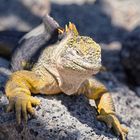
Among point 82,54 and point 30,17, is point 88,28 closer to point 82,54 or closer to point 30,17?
point 30,17

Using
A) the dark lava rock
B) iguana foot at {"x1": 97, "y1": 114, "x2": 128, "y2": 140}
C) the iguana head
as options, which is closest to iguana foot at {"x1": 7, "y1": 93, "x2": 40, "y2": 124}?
the iguana head

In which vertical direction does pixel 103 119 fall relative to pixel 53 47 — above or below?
below

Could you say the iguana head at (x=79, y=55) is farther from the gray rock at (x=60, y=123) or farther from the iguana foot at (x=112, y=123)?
the iguana foot at (x=112, y=123)

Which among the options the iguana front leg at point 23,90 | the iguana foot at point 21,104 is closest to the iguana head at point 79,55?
the iguana front leg at point 23,90

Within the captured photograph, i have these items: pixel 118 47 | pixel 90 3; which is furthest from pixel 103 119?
pixel 90 3

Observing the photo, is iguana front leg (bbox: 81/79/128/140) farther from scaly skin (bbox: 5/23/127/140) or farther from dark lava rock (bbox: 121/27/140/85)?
dark lava rock (bbox: 121/27/140/85)

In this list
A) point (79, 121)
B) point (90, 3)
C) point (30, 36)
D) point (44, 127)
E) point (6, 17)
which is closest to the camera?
point (44, 127)

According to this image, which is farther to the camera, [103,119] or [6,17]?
[6,17]
